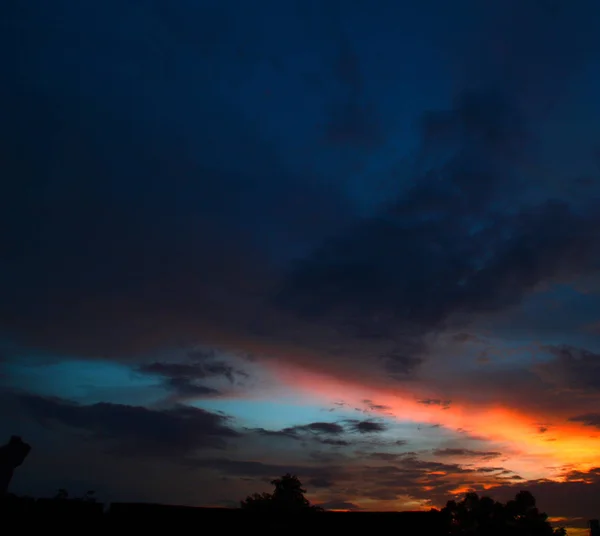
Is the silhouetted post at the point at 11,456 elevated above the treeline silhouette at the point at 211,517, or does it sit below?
above

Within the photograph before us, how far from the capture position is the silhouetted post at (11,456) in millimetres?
64338

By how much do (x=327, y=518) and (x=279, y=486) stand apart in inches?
1650

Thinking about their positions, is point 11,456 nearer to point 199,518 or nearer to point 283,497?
point 283,497

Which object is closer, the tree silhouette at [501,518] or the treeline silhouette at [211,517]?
the treeline silhouette at [211,517]

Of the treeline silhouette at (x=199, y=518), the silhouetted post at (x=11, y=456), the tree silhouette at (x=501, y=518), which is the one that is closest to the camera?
the treeline silhouette at (x=199, y=518)

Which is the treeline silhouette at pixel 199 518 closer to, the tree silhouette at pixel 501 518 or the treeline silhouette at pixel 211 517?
the treeline silhouette at pixel 211 517

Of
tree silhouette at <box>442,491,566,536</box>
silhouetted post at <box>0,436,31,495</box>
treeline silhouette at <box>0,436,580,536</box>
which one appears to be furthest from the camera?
silhouetted post at <box>0,436,31,495</box>

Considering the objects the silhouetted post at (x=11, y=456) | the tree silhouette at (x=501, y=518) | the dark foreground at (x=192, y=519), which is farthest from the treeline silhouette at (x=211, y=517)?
the silhouetted post at (x=11, y=456)

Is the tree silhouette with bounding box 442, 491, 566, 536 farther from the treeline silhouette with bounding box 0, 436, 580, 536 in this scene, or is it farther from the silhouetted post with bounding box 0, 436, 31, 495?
the silhouetted post with bounding box 0, 436, 31, 495

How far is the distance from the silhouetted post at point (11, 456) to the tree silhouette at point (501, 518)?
2093 inches

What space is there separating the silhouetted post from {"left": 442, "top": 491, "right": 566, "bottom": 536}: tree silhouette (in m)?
53.2

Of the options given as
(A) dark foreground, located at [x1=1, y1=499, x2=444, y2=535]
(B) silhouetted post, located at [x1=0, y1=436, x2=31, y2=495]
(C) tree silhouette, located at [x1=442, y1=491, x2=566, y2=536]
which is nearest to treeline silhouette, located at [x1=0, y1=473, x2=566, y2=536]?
(A) dark foreground, located at [x1=1, y1=499, x2=444, y2=535]

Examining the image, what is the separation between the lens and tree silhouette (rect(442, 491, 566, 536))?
5041 centimetres

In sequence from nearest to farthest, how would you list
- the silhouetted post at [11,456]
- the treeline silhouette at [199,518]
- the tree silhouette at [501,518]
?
the treeline silhouette at [199,518] → the tree silhouette at [501,518] → the silhouetted post at [11,456]
